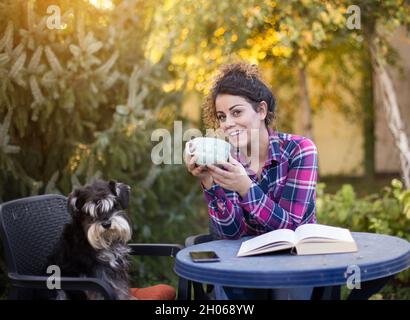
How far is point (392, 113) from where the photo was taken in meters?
6.00

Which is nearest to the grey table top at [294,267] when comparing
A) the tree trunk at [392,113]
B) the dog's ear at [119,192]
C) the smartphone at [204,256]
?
the smartphone at [204,256]

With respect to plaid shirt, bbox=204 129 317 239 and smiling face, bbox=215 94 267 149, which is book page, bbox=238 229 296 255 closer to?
plaid shirt, bbox=204 129 317 239

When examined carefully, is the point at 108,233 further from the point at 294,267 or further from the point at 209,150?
the point at 294,267

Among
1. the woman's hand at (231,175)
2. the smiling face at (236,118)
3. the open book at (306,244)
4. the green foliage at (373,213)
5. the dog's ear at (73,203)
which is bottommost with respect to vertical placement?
the green foliage at (373,213)

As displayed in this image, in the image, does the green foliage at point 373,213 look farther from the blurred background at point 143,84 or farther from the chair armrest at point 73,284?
the chair armrest at point 73,284

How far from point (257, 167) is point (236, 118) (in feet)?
1.07

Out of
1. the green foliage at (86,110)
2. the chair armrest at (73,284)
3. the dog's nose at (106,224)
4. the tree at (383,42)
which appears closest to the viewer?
the chair armrest at (73,284)

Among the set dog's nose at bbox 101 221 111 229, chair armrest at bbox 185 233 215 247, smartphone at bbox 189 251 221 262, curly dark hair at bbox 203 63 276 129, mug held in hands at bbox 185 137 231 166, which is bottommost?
chair armrest at bbox 185 233 215 247

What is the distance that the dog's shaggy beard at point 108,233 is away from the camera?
9.91 feet

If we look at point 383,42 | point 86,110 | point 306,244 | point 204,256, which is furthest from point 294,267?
point 383,42

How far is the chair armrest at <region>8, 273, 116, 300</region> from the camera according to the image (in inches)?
108

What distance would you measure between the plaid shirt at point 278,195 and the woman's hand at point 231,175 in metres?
0.15

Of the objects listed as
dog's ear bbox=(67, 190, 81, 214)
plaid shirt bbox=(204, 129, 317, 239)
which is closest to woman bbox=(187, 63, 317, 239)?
plaid shirt bbox=(204, 129, 317, 239)

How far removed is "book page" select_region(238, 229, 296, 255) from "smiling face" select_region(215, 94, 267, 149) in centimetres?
61
